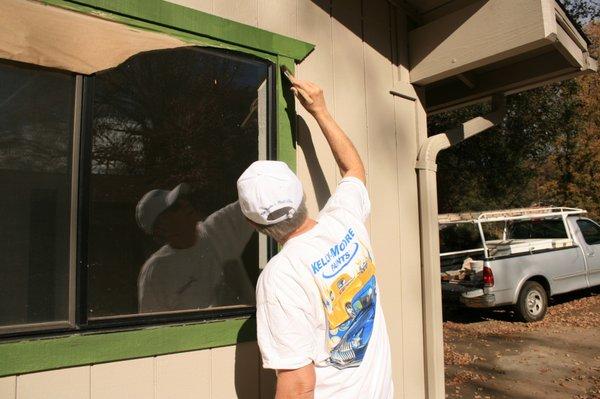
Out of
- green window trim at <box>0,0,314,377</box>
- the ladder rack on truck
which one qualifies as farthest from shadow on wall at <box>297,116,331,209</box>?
the ladder rack on truck

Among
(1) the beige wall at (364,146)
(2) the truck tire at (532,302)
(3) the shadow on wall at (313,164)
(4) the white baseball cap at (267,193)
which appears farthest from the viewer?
(2) the truck tire at (532,302)

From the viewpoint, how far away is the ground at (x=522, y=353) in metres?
5.89

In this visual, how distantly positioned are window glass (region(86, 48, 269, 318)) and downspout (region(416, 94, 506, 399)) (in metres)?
1.28

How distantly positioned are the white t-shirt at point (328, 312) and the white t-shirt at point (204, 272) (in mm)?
517

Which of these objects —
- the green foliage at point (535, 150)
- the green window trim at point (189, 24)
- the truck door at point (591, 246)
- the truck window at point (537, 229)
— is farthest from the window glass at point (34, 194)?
the green foliage at point (535, 150)

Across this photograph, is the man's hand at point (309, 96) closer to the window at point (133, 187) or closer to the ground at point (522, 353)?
the window at point (133, 187)

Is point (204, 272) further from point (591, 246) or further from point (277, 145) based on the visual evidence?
point (591, 246)

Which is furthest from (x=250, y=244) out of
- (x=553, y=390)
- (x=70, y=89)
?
(x=553, y=390)

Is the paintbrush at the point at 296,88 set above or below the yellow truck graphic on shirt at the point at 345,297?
above

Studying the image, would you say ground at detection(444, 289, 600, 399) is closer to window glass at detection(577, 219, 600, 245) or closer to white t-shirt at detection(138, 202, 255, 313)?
window glass at detection(577, 219, 600, 245)

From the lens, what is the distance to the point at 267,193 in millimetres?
1686

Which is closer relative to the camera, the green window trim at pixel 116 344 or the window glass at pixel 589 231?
the green window trim at pixel 116 344

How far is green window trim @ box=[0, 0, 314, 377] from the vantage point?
1.75 m

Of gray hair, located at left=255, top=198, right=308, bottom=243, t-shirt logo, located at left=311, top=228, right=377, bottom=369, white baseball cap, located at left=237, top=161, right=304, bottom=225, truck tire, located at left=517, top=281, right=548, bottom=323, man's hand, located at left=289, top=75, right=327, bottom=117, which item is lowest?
truck tire, located at left=517, top=281, right=548, bottom=323
